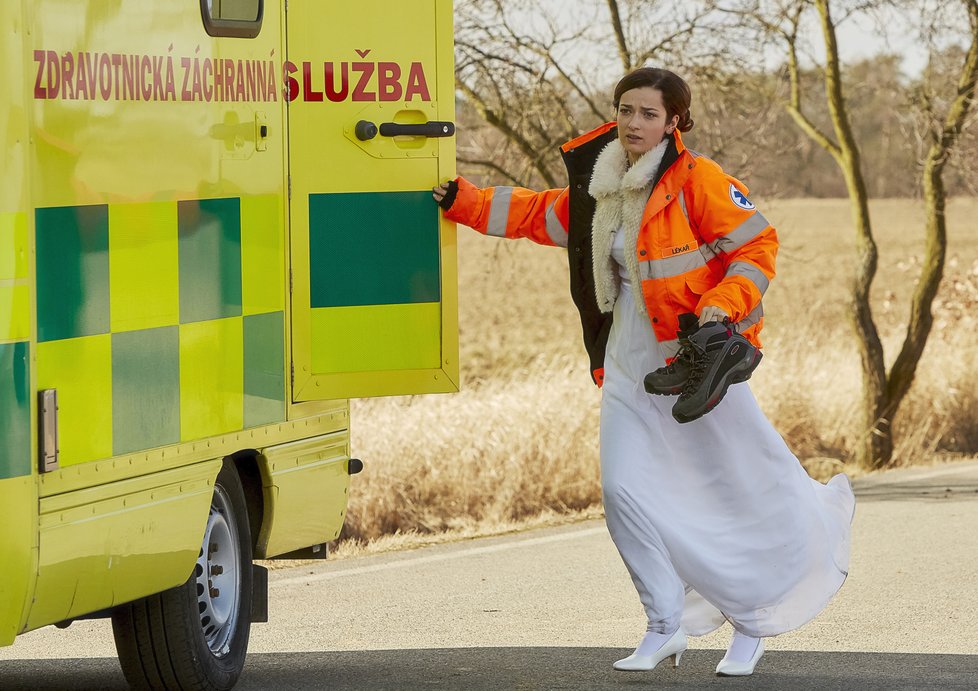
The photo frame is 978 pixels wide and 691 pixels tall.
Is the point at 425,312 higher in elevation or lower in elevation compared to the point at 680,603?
higher

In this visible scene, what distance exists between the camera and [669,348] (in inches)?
219

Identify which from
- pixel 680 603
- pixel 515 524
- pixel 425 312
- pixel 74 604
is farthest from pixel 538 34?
pixel 74 604

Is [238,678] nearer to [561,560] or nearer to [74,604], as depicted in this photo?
[74,604]

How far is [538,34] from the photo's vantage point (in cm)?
1052

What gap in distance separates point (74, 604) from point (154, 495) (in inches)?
16.6

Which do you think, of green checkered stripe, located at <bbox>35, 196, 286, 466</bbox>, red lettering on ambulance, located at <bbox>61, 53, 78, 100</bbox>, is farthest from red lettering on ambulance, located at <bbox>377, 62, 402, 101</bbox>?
red lettering on ambulance, located at <bbox>61, 53, 78, 100</bbox>

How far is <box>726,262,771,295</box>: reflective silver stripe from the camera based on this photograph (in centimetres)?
541

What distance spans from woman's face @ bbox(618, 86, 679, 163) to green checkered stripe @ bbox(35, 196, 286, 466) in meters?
1.13

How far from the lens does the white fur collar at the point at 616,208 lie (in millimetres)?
5570

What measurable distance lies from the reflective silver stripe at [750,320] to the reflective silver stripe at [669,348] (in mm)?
197

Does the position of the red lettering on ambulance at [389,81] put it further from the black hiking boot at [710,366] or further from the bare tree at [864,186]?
the bare tree at [864,186]

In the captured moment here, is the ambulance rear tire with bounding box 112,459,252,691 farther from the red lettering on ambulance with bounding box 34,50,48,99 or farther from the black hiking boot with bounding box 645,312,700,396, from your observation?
the red lettering on ambulance with bounding box 34,50,48,99

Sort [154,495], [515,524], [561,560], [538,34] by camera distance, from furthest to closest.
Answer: [538,34], [515,524], [561,560], [154,495]

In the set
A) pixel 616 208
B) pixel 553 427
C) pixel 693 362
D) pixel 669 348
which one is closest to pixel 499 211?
pixel 616 208
